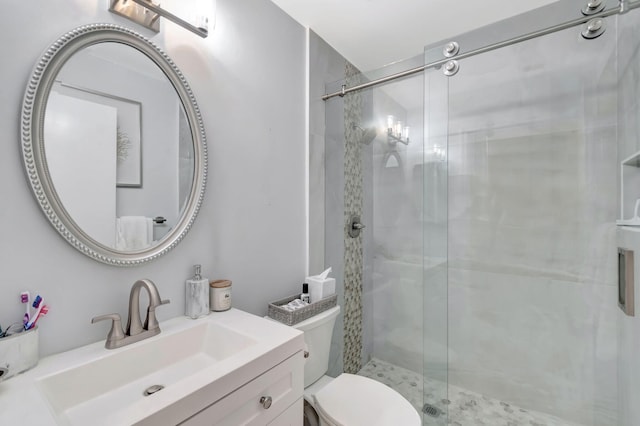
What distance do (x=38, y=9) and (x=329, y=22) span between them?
1382mm

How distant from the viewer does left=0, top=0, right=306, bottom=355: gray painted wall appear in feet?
2.72

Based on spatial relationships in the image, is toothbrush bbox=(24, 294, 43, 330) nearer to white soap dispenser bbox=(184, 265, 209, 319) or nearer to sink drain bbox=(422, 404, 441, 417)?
white soap dispenser bbox=(184, 265, 209, 319)

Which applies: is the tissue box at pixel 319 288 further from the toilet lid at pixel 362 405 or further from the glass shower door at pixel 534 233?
the glass shower door at pixel 534 233

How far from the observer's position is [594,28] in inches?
53.9

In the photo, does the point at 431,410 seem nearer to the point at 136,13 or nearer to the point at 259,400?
the point at 259,400

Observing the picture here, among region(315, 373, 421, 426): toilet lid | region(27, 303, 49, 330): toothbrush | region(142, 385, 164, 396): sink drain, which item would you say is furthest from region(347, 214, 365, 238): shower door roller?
region(27, 303, 49, 330): toothbrush

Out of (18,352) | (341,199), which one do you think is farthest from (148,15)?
(341,199)

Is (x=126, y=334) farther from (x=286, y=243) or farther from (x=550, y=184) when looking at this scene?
(x=550, y=184)

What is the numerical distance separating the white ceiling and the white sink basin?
1662 millimetres

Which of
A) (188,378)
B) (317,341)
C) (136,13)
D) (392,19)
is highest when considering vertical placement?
(392,19)

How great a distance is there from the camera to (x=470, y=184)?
1957 millimetres

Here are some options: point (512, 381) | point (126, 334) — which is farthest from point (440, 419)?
point (126, 334)

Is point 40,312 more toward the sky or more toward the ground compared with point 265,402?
more toward the sky

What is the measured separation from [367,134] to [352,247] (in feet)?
2.54
